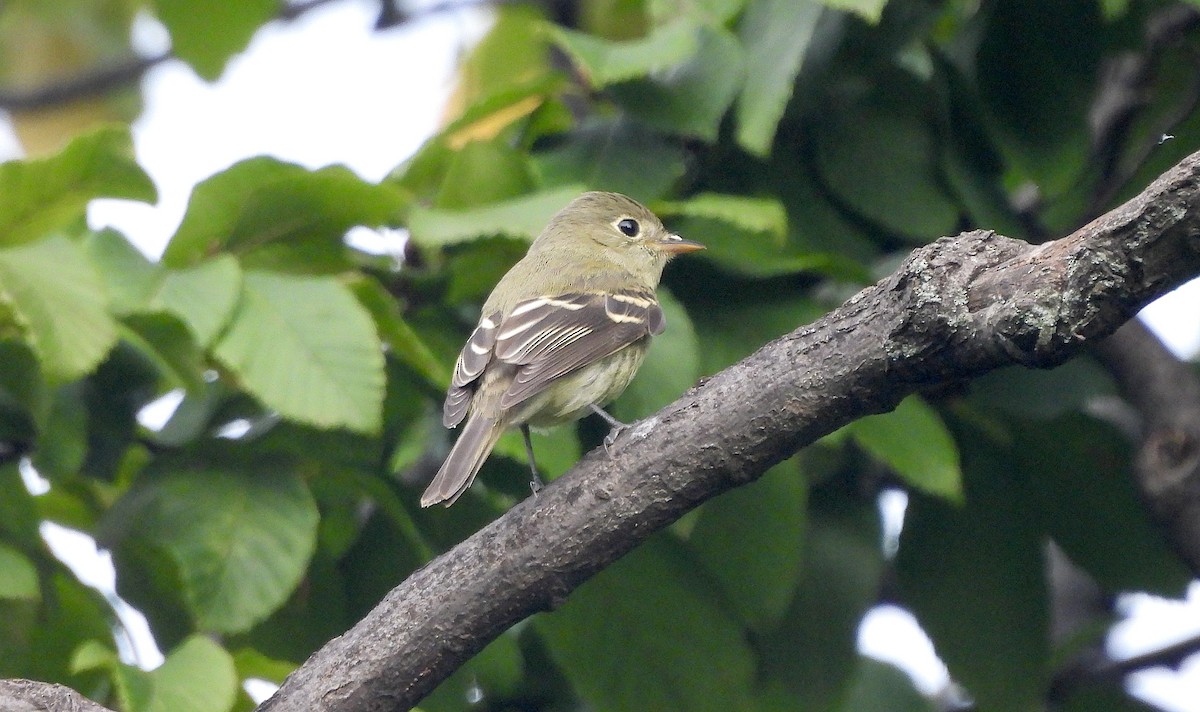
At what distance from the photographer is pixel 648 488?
3006 mm

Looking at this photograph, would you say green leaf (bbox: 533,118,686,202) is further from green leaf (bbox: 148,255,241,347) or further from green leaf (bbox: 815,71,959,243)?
green leaf (bbox: 148,255,241,347)

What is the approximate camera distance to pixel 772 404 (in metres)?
2.88

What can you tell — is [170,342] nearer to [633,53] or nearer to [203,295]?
[203,295]

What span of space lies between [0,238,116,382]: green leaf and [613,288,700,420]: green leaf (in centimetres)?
152

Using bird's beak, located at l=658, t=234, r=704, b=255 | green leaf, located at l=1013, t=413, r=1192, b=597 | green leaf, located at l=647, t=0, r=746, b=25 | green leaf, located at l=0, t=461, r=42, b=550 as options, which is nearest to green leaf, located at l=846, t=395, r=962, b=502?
green leaf, located at l=1013, t=413, r=1192, b=597

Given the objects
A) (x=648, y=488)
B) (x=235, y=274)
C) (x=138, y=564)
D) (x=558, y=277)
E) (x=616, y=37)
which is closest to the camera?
(x=648, y=488)

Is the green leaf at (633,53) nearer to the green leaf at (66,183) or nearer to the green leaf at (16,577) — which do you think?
the green leaf at (66,183)

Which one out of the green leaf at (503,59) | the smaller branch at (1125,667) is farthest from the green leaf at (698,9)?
the smaller branch at (1125,667)

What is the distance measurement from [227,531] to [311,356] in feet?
1.72

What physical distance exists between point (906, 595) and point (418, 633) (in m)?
1.92

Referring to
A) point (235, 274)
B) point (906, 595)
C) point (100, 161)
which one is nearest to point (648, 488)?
point (235, 274)

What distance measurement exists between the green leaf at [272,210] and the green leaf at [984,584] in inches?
81.6

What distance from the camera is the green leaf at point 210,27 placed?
445cm

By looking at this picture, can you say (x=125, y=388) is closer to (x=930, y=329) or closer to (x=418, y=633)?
(x=418, y=633)
